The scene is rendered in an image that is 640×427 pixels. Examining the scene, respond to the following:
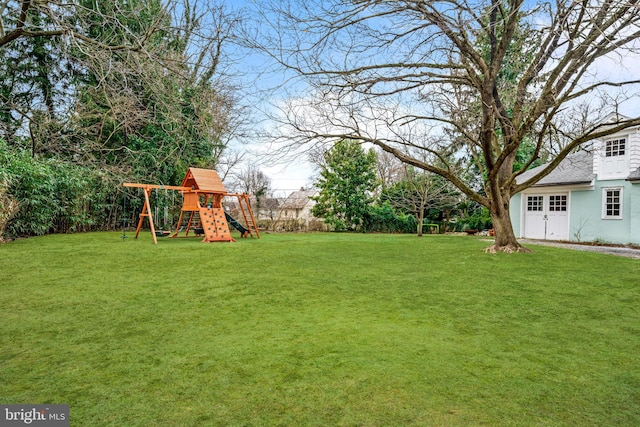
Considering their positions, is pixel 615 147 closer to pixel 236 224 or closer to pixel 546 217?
pixel 546 217

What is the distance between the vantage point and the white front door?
14.3 meters

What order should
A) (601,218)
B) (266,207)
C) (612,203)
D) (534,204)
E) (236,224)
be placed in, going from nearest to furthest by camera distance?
(236,224), (612,203), (601,218), (534,204), (266,207)

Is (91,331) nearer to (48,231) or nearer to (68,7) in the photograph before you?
(68,7)

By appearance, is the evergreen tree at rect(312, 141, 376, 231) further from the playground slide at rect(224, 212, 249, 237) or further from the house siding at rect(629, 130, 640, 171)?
the house siding at rect(629, 130, 640, 171)

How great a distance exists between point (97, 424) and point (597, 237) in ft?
50.7

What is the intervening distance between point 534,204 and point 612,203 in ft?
8.75

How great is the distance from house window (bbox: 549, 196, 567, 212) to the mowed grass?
31.0ft

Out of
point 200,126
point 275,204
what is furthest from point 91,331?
point 275,204

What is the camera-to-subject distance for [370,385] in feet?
7.59

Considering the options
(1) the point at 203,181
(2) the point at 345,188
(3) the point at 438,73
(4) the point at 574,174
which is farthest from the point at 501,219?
(2) the point at 345,188

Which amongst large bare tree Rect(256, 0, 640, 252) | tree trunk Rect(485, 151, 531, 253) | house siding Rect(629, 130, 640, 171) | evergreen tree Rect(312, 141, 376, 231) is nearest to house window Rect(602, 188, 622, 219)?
house siding Rect(629, 130, 640, 171)

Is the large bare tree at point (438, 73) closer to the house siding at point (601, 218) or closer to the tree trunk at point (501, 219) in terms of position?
the tree trunk at point (501, 219)

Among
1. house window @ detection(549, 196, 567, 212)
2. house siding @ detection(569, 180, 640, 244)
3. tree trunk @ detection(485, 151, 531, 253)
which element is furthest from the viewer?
house window @ detection(549, 196, 567, 212)

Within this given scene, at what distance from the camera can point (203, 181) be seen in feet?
36.7
